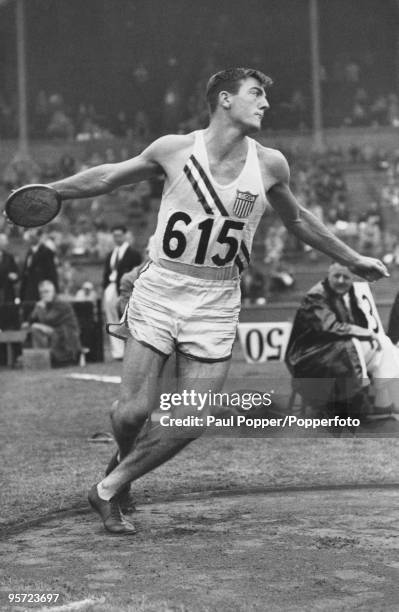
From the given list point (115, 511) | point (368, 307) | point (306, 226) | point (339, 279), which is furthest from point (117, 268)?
point (115, 511)

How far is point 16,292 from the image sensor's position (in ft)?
62.7

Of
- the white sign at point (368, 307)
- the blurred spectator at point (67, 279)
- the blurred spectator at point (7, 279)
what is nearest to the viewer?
the white sign at point (368, 307)

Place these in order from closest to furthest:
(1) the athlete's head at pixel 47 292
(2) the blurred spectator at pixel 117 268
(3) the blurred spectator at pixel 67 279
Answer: (2) the blurred spectator at pixel 117 268, (1) the athlete's head at pixel 47 292, (3) the blurred spectator at pixel 67 279

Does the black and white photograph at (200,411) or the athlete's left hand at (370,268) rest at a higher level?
the athlete's left hand at (370,268)

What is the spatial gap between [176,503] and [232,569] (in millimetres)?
1641

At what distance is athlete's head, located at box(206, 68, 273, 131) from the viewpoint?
18.4 ft

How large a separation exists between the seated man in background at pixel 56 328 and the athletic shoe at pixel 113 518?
10.4m

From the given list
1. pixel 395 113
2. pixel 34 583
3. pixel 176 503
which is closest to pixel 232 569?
pixel 34 583

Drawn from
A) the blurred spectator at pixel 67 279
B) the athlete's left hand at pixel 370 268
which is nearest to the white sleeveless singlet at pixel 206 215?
the athlete's left hand at pixel 370 268

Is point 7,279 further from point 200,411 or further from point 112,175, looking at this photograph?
point 200,411

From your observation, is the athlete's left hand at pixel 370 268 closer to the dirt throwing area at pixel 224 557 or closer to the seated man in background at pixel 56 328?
the dirt throwing area at pixel 224 557

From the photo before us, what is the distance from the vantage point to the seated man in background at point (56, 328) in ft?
52.3

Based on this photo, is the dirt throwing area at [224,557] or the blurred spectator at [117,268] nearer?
the dirt throwing area at [224,557]

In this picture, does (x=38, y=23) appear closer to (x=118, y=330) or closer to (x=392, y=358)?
(x=392, y=358)
